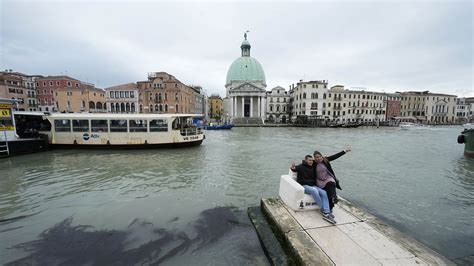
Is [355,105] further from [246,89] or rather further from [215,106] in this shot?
[215,106]

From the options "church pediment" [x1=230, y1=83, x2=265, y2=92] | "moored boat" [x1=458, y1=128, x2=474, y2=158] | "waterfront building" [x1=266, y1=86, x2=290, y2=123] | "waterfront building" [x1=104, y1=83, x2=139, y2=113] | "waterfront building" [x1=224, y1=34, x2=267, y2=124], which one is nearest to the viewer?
"moored boat" [x1=458, y1=128, x2=474, y2=158]

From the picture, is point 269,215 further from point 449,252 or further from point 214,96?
point 214,96

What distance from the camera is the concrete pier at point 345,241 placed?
3.31m

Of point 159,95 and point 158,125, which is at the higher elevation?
point 159,95

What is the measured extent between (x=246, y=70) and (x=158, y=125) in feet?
181

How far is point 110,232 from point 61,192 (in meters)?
4.55

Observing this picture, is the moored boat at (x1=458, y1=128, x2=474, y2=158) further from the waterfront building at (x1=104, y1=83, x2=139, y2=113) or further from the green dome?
the green dome

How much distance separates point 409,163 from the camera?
13742 millimetres

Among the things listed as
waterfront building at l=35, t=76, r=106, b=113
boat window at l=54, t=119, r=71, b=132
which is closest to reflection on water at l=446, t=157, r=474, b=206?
boat window at l=54, t=119, r=71, b=132

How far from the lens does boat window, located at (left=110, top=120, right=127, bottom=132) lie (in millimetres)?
16766

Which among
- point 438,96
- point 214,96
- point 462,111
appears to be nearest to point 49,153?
point 214,96

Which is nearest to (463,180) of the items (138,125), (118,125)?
(138,125)

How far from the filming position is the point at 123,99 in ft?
150

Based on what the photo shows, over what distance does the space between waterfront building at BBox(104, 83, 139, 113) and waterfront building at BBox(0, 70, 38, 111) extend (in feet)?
76.3
